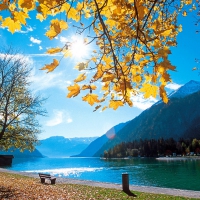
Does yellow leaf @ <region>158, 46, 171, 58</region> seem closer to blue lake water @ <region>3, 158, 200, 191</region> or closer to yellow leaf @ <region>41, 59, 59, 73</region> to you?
yellow leaf @ <region>41, 59, 59, 73</region>

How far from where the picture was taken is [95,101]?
1.86 metres

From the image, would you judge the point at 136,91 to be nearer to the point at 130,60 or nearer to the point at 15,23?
the point at 130,60

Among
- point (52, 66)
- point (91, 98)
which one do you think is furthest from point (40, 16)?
point (91, 98)

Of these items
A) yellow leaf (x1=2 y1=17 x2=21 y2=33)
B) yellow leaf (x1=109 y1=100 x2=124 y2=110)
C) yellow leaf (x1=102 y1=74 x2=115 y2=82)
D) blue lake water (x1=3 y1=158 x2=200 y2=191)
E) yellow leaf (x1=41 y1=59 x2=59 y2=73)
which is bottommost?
blue lake water (x1=3 y1=158 x2=200 y2=191)

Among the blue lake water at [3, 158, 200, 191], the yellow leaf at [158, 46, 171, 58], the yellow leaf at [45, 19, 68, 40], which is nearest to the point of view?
the yellow leaf at [158, 46, 171, 58]

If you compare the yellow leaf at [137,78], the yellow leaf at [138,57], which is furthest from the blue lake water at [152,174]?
the yellow leaf at [138,57]

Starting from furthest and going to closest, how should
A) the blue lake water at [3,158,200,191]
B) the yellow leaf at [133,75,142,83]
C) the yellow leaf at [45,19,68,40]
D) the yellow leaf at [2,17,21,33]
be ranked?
1. the blue lake water at [3,158,200,191]
2. the yellow leaf at [133,75,142,83]
3. the yellow leaf at [2,17,21,33]
4. the yellow leaf at [45,19,68,40]

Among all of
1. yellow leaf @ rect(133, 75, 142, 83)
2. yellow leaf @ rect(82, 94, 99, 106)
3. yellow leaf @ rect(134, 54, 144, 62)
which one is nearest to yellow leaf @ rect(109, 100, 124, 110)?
yellow leaf @ rect(82, 94, 99, 106)

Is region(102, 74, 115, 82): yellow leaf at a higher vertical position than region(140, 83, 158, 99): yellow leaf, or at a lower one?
higher

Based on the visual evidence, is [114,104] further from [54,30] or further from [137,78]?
[54,30]

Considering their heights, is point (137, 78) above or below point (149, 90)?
above

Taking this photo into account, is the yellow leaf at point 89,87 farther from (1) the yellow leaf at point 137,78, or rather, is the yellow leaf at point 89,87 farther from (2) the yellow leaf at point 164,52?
(2) the yellow leaf at point 164,52

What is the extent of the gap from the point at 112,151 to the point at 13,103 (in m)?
174

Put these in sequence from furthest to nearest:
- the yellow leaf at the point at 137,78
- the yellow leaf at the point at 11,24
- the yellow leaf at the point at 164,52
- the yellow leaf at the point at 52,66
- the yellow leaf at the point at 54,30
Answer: the yellow leaf at the point at 137,78 < the yellow leaf at the point at 11,24 < the yellow leaf at the point at 54,30 < the yellow leaf at the point at 52,66 < the yellow leaf at the point at 164,52
